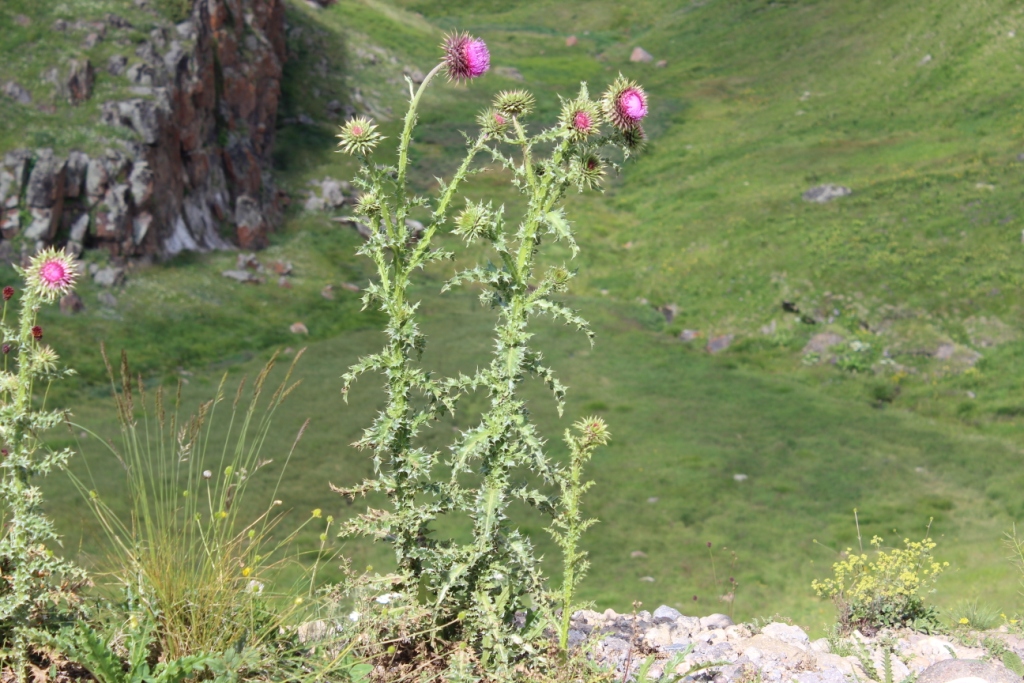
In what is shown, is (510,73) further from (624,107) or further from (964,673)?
(964,673)

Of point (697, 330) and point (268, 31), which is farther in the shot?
point (268, 31)

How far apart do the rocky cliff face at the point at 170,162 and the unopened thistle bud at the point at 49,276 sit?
1593 cm

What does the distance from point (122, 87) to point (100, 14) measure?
308 cm

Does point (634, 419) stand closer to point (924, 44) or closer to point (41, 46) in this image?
point (41, 46)

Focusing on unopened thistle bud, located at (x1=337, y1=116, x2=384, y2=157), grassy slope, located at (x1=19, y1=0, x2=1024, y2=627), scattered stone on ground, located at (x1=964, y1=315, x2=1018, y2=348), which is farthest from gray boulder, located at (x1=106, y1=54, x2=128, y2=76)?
scattered stone on ground, located at (x1=964, y1=315, x2=1018, y2=348)

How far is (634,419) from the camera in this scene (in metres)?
20.1

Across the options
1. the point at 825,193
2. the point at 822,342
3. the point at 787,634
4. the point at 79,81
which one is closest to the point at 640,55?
the point at 825,193

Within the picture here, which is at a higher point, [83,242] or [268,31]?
[268,31]

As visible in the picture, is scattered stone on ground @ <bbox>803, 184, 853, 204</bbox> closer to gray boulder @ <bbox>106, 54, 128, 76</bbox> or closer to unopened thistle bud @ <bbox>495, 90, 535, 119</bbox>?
gray boulder @ <bbox>106, 54, 128, 76</bbox>

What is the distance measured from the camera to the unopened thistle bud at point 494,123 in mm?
5254

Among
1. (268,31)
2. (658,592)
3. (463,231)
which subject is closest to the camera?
(463,231)

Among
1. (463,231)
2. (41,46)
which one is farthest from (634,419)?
(41,46)

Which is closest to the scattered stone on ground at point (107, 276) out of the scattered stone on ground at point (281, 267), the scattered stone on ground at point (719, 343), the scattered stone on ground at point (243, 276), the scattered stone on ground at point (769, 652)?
the scattered stone on ground at point (243, 276)

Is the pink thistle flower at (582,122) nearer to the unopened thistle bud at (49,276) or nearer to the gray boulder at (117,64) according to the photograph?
the unopened thistle bud at (49,276)
